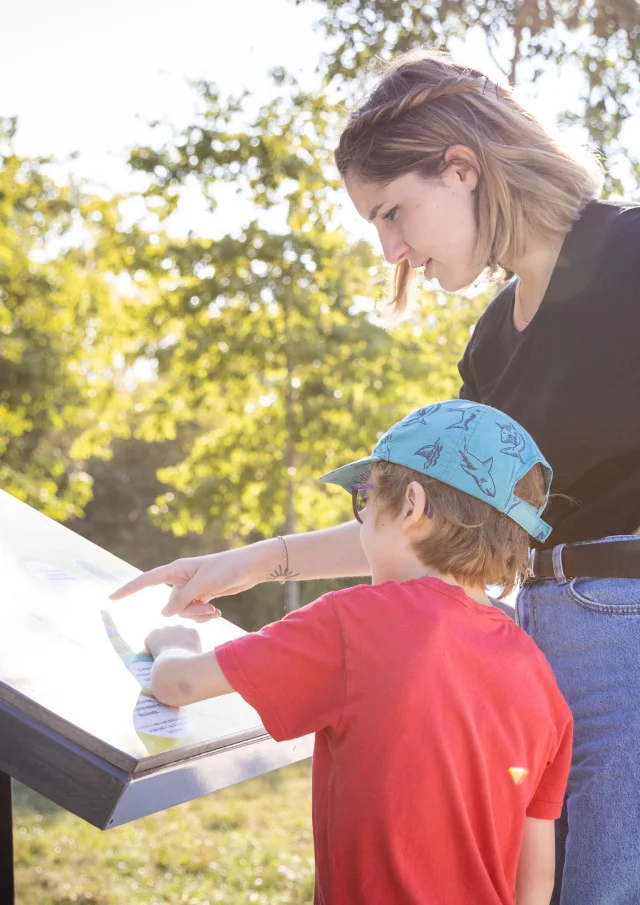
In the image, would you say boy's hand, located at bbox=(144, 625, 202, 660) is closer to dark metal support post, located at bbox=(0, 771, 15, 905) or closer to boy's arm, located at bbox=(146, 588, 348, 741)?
boy's arm, located at bbox=(146, 588, 348, 741)

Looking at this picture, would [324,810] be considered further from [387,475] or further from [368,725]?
[387,475]

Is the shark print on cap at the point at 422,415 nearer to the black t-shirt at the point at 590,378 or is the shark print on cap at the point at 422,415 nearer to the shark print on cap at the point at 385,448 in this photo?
the shark print on cap at the point at 385,448

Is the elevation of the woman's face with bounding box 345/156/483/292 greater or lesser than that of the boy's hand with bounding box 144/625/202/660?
greater

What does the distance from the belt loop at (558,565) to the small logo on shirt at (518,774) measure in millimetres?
434

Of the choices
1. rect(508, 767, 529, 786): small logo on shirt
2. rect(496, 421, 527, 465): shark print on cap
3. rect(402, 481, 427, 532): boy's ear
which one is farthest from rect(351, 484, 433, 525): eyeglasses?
rect(508, 767, 529, 786): small logo on shirt

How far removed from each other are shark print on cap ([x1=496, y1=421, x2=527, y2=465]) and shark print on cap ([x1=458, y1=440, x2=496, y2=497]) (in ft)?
0.18

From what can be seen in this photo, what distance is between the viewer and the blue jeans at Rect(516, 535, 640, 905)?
5.72ft

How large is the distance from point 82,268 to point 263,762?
30.7 feet

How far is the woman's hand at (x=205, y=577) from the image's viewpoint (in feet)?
6.57

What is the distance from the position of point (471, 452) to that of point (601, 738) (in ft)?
1.93

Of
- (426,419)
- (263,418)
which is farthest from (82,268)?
(426,419)

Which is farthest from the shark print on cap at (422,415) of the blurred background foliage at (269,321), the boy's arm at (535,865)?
the blurred background foliage at (269,321)

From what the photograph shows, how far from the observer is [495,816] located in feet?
5.12

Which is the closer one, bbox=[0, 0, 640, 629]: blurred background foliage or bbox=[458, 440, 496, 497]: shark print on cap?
bbox=[458, 440, 496, 497]: shark print on cap
